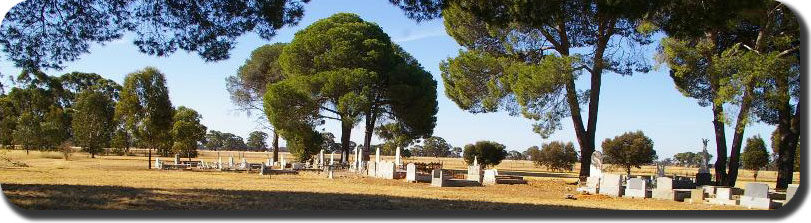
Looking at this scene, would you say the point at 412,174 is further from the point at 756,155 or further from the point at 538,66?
the point at 756,155

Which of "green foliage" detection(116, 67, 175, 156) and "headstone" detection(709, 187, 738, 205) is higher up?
"green foliage" detection(116, 67, 175, 156)

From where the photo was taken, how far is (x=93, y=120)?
3500cm

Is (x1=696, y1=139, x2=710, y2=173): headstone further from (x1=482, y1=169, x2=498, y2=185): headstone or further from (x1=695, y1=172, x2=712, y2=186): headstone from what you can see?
(x1=482, y1=169, x2=498, y2=185): headstone

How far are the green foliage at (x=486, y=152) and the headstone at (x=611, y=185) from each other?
69.6 ft

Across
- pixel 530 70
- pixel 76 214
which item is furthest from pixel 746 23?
pixel 76 214

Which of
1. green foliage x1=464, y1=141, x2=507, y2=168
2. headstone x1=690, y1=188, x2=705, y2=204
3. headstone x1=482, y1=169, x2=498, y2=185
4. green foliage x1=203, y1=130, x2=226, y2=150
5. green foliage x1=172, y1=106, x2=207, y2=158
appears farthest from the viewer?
green foliage x1=203, y1=130, x2=226, y2=150

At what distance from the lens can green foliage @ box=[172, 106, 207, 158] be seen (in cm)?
3906

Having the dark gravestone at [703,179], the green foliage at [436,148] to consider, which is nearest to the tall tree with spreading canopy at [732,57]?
the dark gravestone at [703,179]

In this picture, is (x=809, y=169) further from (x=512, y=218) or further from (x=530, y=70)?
(x=530, y=70)

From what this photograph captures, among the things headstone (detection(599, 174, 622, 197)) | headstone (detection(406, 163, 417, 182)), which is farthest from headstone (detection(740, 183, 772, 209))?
headstone (detection(406, 163, 417, 182))

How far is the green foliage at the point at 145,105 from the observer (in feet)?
96.4

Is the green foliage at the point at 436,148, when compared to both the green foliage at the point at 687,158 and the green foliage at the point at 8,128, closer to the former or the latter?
the green foliage at the point at 687,158

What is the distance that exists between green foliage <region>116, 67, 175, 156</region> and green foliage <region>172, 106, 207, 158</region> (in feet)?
27.1

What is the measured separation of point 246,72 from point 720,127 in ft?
94.2
